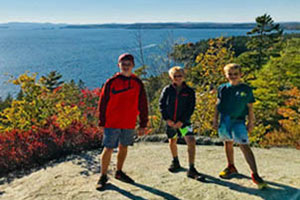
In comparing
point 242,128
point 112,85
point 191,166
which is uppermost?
point 112,85

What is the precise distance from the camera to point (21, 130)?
21.1 feet

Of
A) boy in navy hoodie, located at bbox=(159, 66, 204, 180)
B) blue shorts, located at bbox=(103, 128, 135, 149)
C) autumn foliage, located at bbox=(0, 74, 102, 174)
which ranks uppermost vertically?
boy in navy hoodie, located at bbox=(159, 66, 204, 180)

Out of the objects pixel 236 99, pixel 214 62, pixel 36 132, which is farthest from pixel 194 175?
pixel 214 62

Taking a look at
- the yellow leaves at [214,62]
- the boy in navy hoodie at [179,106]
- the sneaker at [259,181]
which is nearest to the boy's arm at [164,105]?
the boy in navy hoodie at [179,106]

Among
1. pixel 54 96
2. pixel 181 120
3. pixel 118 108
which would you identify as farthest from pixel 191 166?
pixel 54 96

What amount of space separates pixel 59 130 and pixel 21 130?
34.3 inches

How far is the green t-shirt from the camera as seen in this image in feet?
11.8

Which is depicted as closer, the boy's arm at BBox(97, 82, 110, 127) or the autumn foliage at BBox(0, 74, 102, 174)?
the boy's arm at BBox(97, 82, 110, 127)

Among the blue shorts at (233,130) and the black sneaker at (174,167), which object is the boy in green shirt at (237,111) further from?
the black sneaker at (174,167)

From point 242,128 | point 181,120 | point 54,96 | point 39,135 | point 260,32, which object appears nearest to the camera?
point 242,128

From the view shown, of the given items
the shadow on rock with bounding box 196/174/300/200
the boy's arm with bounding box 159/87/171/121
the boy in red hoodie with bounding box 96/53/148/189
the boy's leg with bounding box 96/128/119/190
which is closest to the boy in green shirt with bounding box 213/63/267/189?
the shadow on rock with bounding box 196/174/300/200

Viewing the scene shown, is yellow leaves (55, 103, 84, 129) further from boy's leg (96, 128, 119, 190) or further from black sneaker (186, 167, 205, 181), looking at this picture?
black sneaker (186, 167, 205, 181)

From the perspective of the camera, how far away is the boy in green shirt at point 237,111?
11.7 feet

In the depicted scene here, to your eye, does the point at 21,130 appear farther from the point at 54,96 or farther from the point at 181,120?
the point at 181,120
